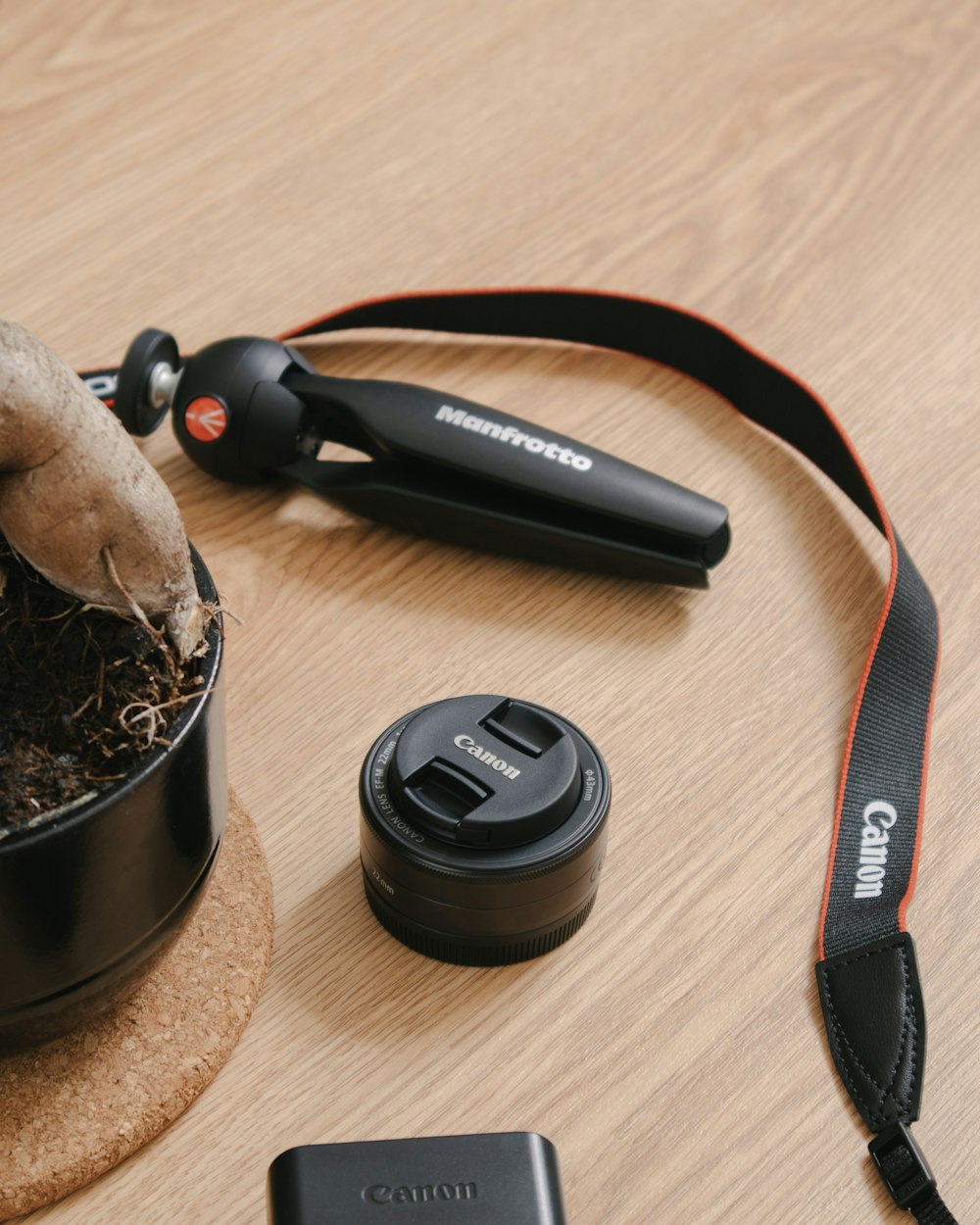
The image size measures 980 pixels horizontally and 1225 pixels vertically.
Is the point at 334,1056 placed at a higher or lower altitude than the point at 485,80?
lower

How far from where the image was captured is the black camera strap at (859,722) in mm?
500

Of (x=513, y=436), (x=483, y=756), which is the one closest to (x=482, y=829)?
(x=483, y=756)

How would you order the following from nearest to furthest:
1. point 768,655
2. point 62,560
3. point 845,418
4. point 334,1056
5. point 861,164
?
point 62,560 < point 334,1056 < point 768,655 < point 845,418 < point 861,164

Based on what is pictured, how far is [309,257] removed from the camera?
2.78 feet

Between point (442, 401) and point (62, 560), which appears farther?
point (442, 401)

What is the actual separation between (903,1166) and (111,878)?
287 mm

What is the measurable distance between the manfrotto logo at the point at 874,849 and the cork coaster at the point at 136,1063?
0.79ft

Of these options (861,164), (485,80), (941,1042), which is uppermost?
(485,80)

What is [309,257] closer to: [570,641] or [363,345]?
[363,345]

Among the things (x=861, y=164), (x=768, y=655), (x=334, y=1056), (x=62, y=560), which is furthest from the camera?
(x=861, y=164)

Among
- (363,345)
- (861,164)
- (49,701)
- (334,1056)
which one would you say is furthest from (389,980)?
(861,164)

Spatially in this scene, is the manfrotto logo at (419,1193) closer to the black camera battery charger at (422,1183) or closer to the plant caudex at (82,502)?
the black camera battery charger at (422,1183)

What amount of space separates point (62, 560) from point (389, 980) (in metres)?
0.23

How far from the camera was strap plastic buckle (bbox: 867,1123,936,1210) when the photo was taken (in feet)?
1.53
